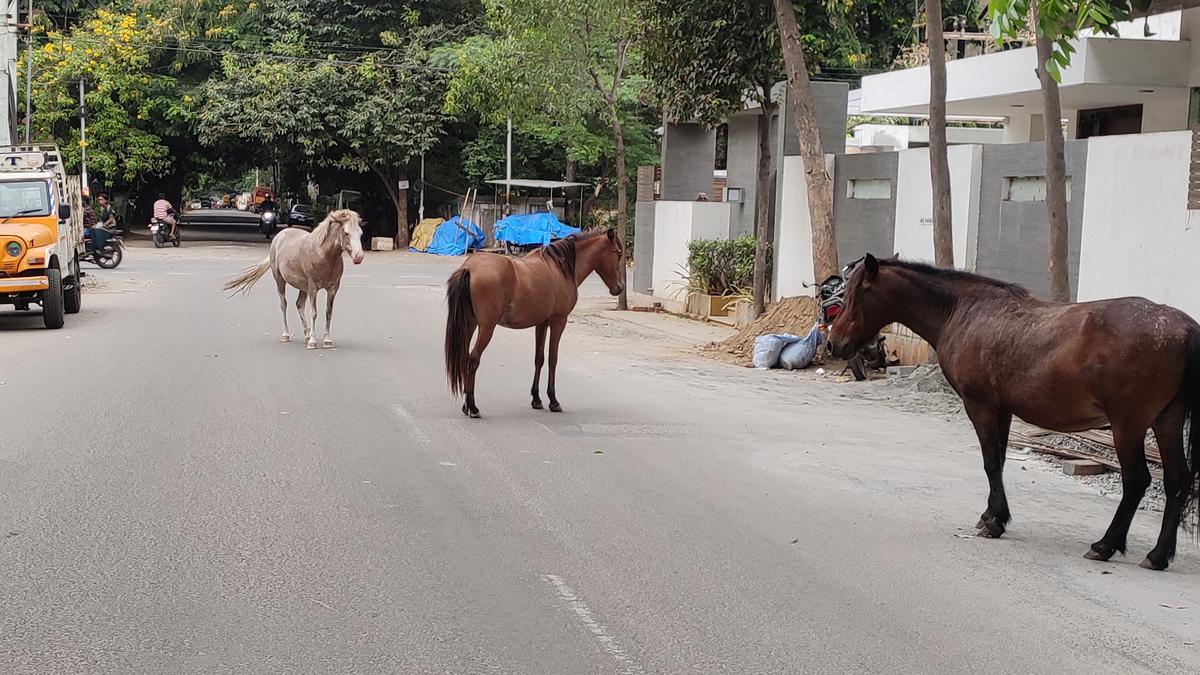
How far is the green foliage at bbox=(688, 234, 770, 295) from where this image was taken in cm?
2192

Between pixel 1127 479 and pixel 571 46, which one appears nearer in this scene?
pixel 1127 479

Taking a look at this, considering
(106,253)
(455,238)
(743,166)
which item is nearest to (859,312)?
(743,166)

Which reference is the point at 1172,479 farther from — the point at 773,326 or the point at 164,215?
the point at 164,215

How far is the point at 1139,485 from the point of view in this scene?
21.9 ft

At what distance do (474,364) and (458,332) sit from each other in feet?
1.04

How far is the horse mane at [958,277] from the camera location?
7.46 meters

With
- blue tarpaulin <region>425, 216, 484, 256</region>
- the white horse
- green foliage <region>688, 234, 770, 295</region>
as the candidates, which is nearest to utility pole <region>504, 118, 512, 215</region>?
blue tarpaulin <region>425, 216, 484, 256</region>

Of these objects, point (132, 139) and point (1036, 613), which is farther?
point (132, 139)

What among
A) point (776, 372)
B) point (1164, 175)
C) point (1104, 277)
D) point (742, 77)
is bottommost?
point (776, 372)

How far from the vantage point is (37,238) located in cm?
1802

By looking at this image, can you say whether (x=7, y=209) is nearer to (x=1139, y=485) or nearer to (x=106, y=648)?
(x=106, y=648)

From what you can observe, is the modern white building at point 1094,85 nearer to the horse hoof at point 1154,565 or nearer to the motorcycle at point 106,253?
the horse hoof at point 1154,565

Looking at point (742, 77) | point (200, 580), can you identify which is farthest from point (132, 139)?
point (200, 580)

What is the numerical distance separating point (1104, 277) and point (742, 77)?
7710 mm
